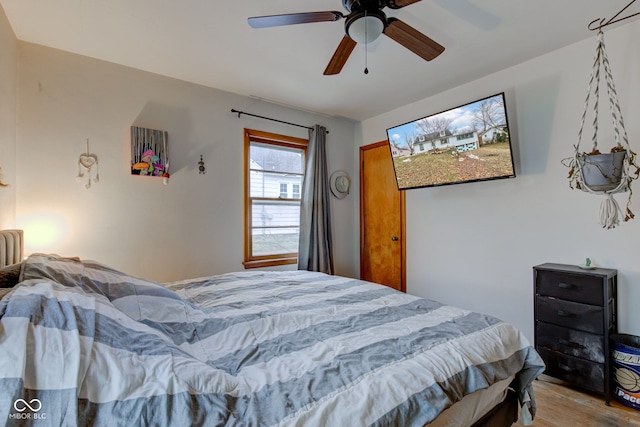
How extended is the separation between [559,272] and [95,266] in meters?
3.06

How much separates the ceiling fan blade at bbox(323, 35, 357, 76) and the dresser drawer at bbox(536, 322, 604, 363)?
2440 millimetres

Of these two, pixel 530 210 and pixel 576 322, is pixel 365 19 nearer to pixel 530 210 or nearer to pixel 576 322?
pixel 530 210

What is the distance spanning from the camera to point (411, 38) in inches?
69.3

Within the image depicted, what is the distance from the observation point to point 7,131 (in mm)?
2080

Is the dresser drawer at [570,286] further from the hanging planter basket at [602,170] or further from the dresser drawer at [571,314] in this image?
the hanging planter basket at [602,170]

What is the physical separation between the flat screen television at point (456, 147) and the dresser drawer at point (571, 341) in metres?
1.24

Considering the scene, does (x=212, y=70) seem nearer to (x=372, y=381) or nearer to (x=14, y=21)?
(x=14, y=21)

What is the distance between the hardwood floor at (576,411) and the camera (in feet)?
5.90

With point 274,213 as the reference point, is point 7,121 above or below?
above

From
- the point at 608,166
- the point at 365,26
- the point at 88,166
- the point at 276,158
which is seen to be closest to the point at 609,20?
the point at 608,166

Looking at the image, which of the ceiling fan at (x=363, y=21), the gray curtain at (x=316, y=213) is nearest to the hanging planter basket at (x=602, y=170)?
the ceiling fan at (x=363, y=21)

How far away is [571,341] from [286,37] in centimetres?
305

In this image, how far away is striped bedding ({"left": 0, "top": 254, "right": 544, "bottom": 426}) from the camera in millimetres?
689

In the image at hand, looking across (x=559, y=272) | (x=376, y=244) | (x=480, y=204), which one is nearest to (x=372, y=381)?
(x=559, y=272)
